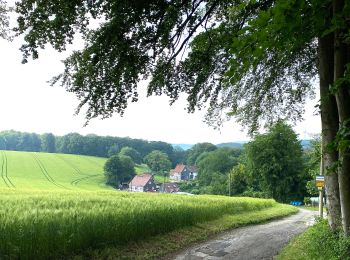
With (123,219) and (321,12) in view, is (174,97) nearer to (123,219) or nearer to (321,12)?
(123,219)

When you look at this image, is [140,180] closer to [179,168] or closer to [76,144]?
[76,144]

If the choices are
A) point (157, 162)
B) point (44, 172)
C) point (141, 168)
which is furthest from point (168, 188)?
point (44, 172)

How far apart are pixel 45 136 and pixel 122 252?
A: 13614 cm

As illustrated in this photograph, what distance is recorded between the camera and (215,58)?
12.1 metres

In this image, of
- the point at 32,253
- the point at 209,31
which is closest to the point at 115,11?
the point at 209,31

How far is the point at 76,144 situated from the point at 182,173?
153ft

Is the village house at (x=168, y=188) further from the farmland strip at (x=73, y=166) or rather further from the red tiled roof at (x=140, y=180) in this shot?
the farmland strip at (x=73, y=166)

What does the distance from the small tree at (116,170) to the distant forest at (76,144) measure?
622 inches

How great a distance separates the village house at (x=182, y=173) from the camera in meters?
146

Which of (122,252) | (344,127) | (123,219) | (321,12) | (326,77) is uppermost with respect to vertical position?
(326,77)

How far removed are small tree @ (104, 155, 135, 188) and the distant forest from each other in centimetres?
1579

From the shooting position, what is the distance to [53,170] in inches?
3681

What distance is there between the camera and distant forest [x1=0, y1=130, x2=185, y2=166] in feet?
412

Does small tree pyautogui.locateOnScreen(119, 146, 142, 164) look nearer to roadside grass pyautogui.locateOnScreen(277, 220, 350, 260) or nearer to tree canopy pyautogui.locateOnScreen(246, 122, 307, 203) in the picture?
tree canopy pyautogui.locateOnScreen(246, 122, 307, 203)
